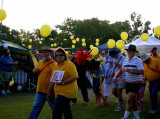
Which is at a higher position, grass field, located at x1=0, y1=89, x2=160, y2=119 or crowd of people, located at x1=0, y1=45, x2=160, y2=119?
crowd of people, located at x1=0, y1=45, x2=160, y2=119

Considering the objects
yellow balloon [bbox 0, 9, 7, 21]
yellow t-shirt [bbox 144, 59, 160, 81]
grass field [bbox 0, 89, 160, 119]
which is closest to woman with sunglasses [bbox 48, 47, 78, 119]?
grass field [bbox 0, 89, 160, 119]

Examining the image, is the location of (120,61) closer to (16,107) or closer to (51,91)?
(51,91)

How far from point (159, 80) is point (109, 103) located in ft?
7.90

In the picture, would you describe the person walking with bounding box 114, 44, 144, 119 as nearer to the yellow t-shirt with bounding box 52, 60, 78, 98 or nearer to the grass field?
the grass field

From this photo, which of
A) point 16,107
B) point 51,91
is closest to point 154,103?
point 51,91

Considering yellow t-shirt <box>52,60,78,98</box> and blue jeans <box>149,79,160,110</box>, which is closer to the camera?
yellow t-shirt <box>52,60,78,98</box>

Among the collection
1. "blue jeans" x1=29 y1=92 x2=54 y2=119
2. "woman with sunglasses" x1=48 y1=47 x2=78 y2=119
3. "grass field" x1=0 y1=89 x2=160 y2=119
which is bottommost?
"grass field" x1=0 y1=89 x2=160 y2=119

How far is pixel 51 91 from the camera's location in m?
5.05

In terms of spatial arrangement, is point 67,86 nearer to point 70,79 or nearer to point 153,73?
point 70,79

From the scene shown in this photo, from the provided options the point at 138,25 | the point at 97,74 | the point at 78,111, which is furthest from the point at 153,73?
the point at 138,25

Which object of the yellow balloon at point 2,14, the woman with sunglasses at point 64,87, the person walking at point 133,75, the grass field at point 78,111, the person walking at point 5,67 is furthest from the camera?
the person walking at point 5,67

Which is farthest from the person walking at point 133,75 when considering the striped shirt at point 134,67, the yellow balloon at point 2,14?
the yellow balloon at point 2,14

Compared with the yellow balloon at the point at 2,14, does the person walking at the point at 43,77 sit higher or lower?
A: lower

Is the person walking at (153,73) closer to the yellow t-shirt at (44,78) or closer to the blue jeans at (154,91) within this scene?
the blue jeans at (154,91)
